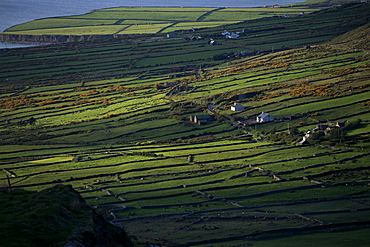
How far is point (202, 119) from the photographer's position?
3676 inches

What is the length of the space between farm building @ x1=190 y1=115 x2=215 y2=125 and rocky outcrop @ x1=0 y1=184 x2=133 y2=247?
2376 inches

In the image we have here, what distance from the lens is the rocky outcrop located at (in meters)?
25.8

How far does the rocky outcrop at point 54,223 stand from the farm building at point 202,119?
2376 inches

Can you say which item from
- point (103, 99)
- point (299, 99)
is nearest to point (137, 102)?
point (103, 99)

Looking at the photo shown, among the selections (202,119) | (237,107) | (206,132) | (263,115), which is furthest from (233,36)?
(206,132)

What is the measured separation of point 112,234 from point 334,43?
416ft

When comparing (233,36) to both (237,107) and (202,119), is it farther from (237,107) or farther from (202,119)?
(202,119)

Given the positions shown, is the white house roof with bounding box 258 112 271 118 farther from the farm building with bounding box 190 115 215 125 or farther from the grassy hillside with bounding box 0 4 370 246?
the farm building with bounding box 190 115 215 125

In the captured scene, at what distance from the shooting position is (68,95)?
127 meters

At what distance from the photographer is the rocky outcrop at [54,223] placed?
84.8 feet

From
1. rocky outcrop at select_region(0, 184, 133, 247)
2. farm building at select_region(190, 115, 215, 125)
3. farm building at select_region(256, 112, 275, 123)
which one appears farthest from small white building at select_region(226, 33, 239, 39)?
rocky outcrop at select_region(0, 184, 133, 247)

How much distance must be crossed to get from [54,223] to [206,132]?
59717mm

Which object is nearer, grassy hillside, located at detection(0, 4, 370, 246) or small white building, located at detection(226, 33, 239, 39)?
grassy hillside, located at detection(0, 4, 370, 246)

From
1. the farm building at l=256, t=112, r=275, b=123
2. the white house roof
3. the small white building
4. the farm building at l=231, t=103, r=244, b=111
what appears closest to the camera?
the farm building at l=256, t=112, r=275, b=123
